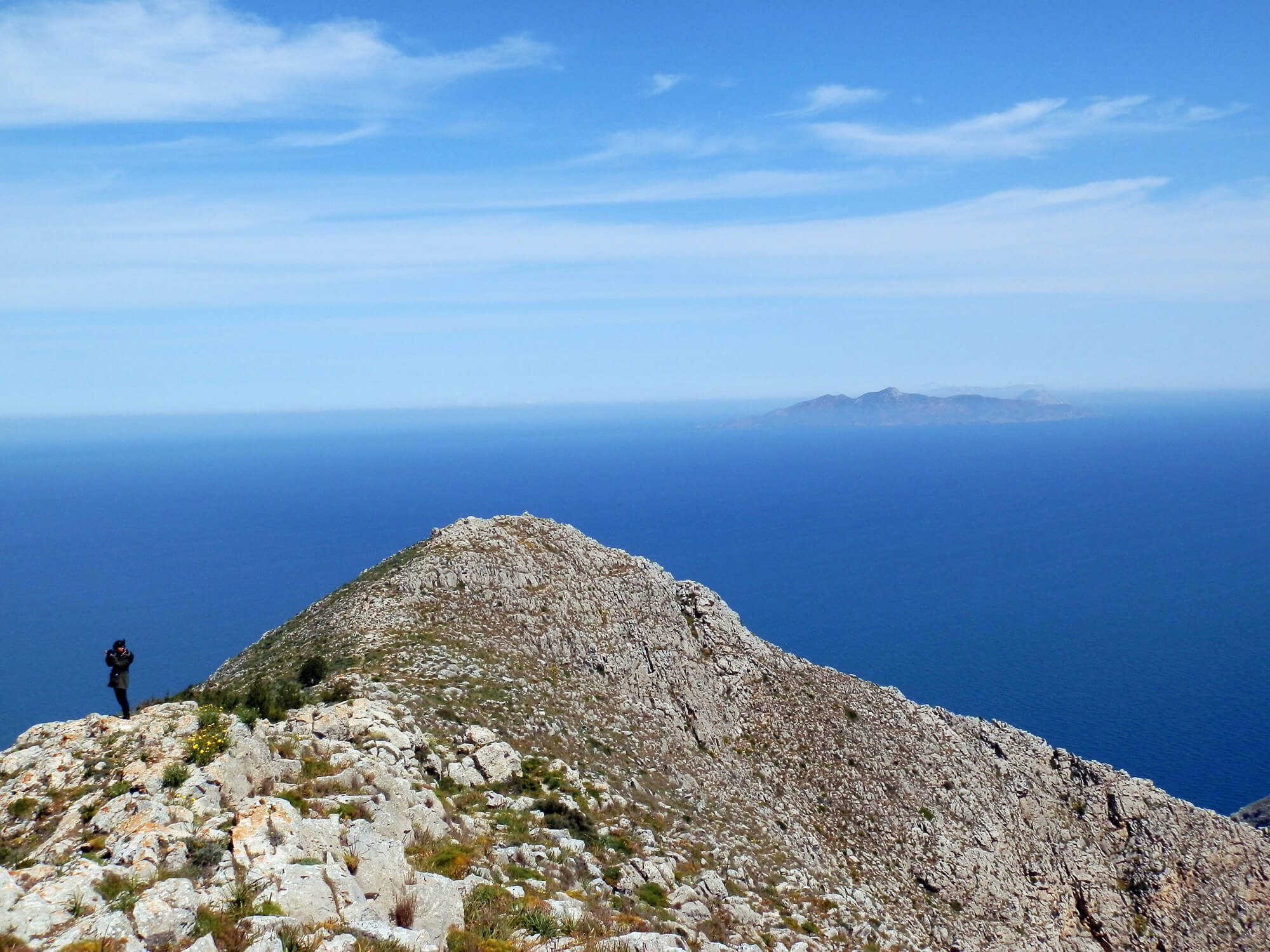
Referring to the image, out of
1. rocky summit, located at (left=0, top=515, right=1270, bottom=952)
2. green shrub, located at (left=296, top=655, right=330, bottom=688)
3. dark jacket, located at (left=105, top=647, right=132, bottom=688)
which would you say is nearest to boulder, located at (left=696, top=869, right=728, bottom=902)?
rocky summit, located at (left=0, top=515, right=1270, bottom=952)

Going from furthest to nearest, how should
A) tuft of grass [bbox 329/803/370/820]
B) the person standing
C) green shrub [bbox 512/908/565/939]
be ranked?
1. the person standing
2. tuft of grass [bbox 329/803/370/820]
3. green shrub [bbox 512/908/565/939]

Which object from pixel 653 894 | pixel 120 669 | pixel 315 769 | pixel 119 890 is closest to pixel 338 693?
pixel 120 669

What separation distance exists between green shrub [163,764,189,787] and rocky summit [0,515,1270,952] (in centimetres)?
10

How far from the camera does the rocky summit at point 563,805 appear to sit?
14.3 metres

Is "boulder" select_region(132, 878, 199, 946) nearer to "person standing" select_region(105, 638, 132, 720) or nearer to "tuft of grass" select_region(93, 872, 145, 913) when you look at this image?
"tuft of grass" select_region(93, 872, 145, 913)

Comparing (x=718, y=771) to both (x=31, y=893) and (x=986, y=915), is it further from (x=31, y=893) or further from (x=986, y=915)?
(x=31, y=893)

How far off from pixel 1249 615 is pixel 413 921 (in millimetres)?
177164

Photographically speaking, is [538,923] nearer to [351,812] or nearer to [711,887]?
[351,812]

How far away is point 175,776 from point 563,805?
38.4 feet

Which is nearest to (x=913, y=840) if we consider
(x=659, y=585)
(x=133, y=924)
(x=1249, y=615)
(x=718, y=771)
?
(x=718, y=771)

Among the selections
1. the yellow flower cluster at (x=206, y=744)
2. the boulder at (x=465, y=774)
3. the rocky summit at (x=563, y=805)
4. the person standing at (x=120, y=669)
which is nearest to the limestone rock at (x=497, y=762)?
the rocky summit at (x=563, y=805)

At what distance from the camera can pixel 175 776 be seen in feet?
56.4

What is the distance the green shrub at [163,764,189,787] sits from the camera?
56.2 feet

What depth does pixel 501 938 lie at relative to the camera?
46.4 feet
